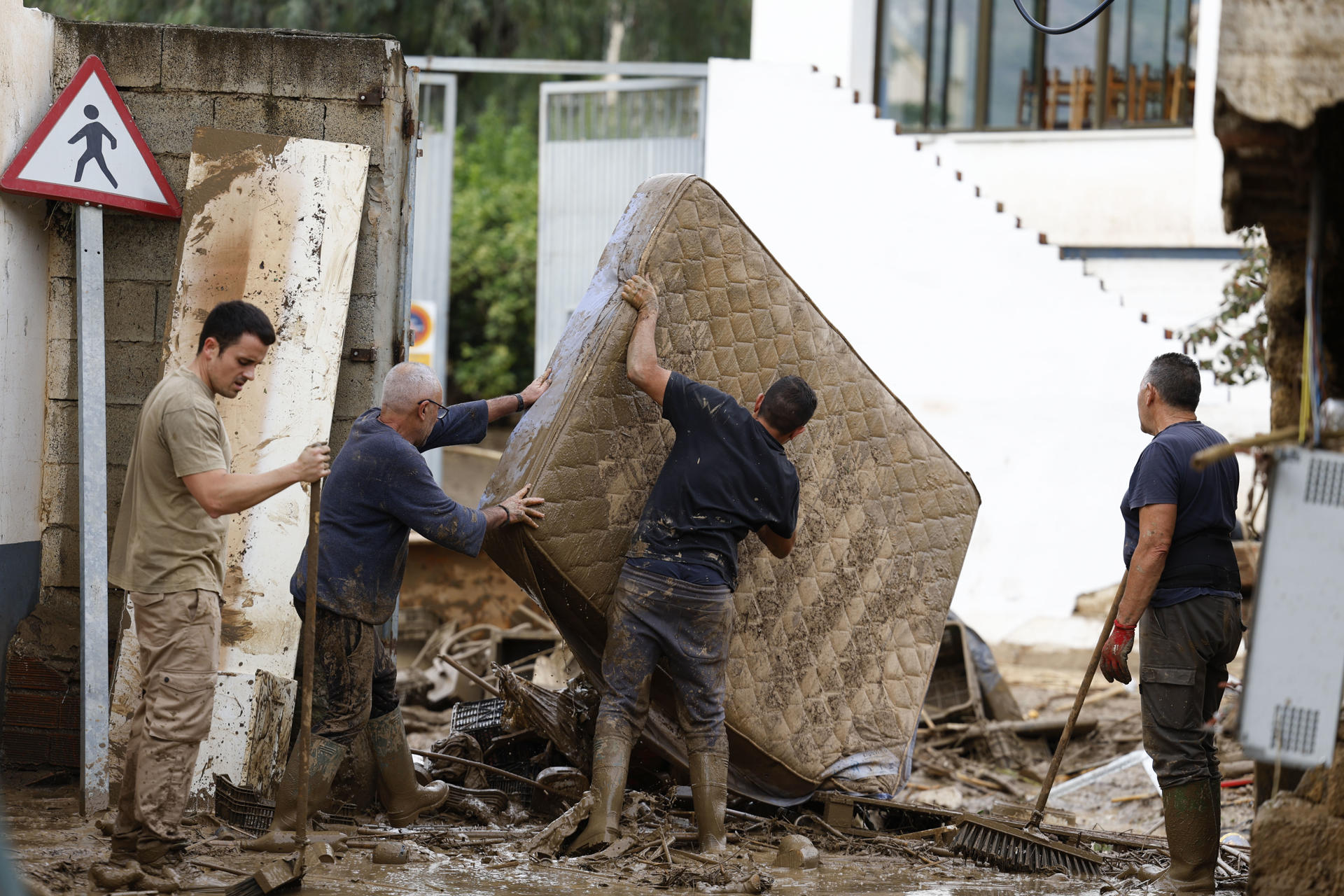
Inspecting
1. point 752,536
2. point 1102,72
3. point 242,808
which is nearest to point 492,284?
point 1102,72

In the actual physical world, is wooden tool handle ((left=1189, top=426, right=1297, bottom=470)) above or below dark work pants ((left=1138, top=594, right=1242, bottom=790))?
above

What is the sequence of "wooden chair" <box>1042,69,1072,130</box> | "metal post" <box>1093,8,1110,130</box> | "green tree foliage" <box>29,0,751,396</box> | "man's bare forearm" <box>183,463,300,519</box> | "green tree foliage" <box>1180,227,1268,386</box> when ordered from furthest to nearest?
"green tree foliage" <box>29,0,751,396</box> < "wooden chair" <box>1042,69,1072,130</box> < "metal post" <box>1093,8,1110,130</box> < "green tree foliage" <box>1180,227,1268,386</box> < "man's bare forearm" <box>183,463,300,519</box>

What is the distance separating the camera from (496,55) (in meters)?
20.8

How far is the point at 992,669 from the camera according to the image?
8.13 meters

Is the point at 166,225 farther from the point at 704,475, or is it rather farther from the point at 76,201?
the point at 704,475

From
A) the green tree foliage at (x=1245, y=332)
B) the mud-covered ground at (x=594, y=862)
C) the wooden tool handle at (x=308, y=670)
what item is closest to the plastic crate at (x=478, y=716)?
the mud-covered ground at (x=594, y=862)

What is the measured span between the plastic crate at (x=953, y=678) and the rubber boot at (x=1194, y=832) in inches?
134

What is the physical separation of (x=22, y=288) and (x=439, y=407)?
5.98ft

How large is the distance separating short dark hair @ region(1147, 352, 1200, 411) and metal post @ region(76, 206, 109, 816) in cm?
399

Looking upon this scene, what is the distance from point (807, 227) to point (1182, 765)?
283 inches

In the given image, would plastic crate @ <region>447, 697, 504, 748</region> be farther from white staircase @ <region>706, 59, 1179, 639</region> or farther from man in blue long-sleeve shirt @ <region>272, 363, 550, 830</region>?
white staircase @ <region>706, 59, 1179, 639</region>

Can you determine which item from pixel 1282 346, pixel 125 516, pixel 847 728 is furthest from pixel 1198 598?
pixel 125 516

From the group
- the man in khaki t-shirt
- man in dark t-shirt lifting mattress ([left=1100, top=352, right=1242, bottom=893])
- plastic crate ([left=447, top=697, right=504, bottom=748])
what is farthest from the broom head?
the man in khaki t-shirt

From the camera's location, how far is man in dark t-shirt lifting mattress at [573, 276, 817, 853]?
4633 mm
